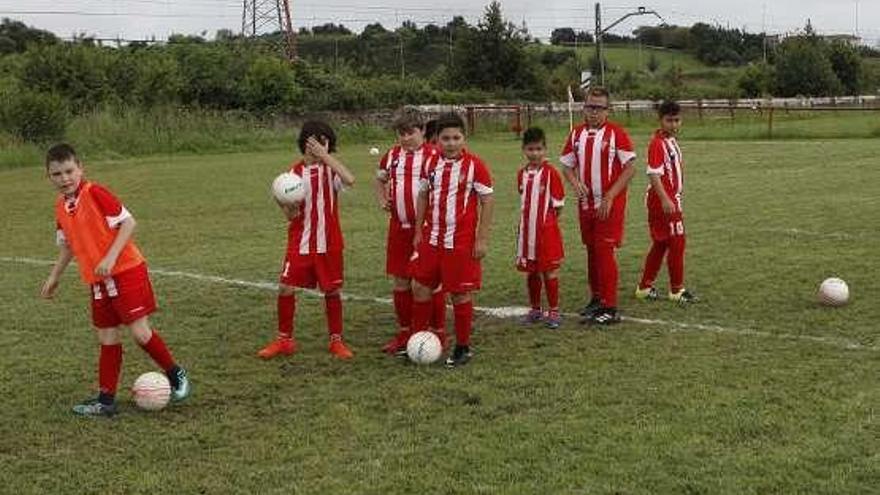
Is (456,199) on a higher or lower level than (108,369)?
higher

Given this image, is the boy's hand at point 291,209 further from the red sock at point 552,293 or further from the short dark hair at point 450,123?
the red sock at point 552,293

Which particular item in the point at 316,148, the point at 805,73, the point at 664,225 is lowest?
the point at 664,225

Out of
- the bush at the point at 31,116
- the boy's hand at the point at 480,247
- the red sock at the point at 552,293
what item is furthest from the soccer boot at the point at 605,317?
the bush at the point at 31,116

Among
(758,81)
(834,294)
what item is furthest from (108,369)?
(758,81)

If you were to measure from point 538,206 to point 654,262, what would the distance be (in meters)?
1.56

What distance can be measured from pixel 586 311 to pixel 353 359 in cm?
213

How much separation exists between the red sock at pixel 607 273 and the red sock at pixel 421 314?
5.28 feet

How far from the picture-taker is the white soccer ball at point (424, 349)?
269 inches

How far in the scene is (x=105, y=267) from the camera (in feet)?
18.6

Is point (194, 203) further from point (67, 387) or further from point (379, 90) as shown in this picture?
point (379, 90)

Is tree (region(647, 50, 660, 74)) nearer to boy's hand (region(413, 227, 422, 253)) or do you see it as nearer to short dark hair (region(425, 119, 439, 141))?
short dark hair (region(425, 119, 439, 141))

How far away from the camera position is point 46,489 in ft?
15.7

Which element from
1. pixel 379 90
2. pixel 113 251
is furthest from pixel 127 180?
pixel 379 90

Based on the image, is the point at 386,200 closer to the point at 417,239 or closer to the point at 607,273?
the point at 417,239
